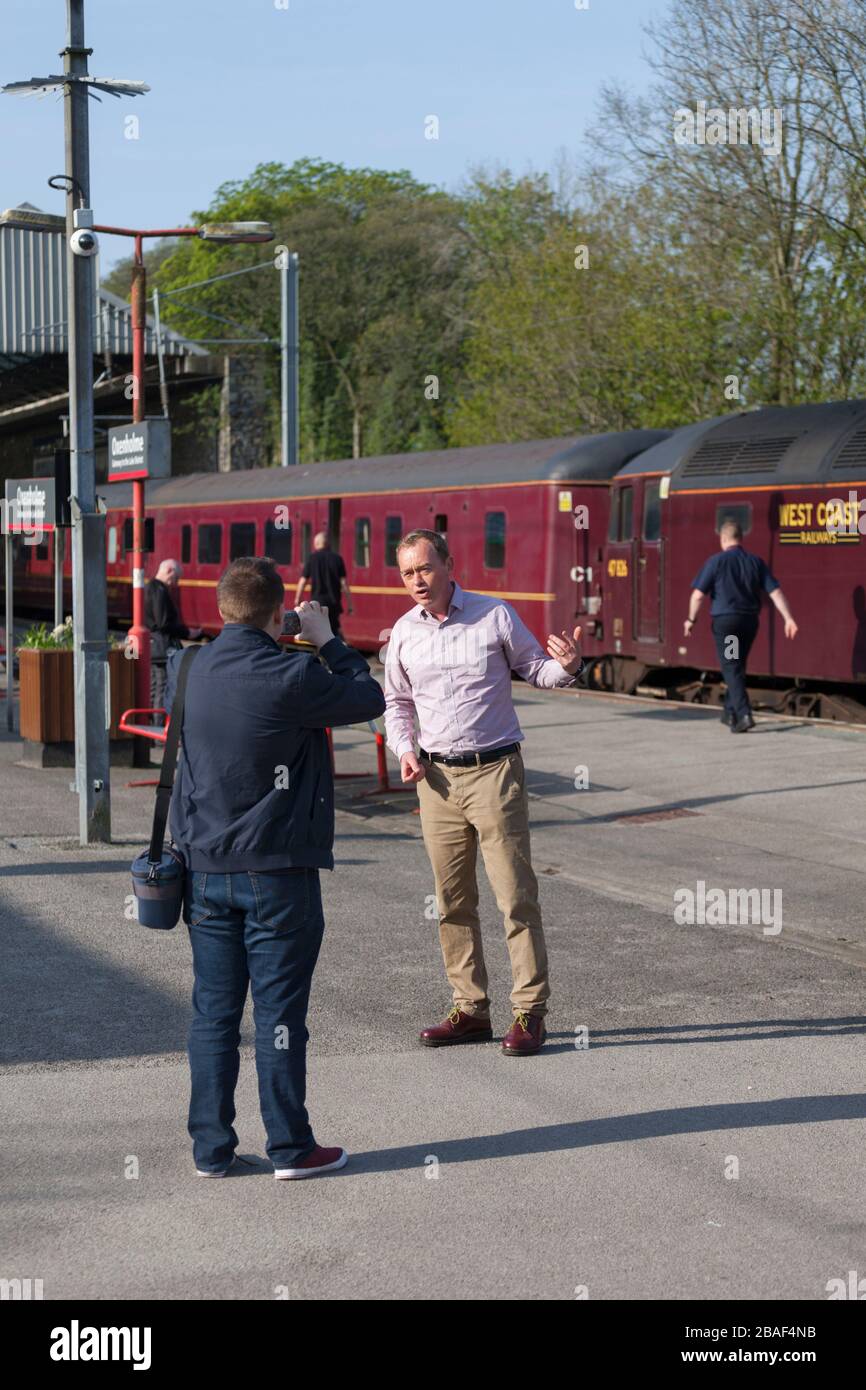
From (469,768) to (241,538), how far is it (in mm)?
25127

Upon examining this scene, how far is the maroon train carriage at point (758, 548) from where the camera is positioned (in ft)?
58.6

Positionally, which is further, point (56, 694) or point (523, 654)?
point (56, 694)

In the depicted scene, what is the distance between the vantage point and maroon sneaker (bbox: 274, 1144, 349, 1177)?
17.2 feet

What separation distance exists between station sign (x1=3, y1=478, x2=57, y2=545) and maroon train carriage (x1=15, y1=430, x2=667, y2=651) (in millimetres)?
7799

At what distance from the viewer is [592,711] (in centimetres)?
1964

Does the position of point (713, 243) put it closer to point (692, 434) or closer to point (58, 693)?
point (692, 434)

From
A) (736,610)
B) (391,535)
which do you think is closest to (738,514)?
(736,610)

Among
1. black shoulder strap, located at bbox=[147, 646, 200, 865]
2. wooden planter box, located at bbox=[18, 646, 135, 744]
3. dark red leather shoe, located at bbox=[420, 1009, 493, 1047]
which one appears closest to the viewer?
black shoulder strap, located at bbox=[147, 646, 200, 865]

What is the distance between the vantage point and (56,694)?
15.0m

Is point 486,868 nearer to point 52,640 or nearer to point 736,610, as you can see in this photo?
point 52,640

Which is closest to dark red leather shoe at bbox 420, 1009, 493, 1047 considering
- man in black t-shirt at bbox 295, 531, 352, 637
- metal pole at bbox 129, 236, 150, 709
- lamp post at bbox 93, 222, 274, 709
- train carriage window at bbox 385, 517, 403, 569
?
lamp post at bbox 93, 222, 274, 709

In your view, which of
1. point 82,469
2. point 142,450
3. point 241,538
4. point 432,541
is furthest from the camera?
point 241,538

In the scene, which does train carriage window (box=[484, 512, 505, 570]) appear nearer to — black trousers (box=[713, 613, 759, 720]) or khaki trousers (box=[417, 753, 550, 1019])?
black trousers (box=[713, 613, 759, 720])
